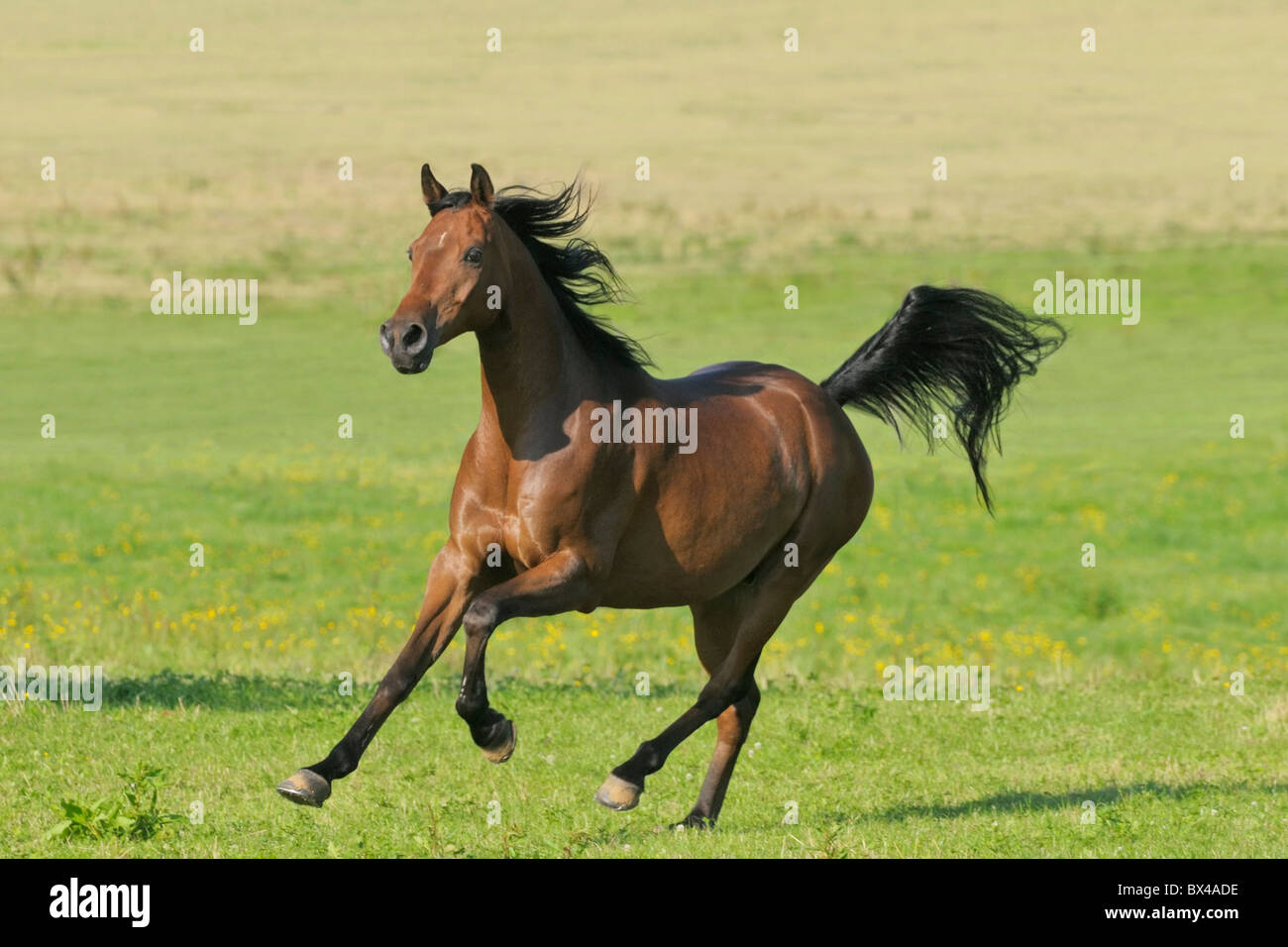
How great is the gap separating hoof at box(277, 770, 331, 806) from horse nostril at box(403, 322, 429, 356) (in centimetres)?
183

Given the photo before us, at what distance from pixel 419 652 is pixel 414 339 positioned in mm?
1550

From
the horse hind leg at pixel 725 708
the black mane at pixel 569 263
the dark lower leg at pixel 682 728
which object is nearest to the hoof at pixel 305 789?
the dark lower leg at pixel 682 728

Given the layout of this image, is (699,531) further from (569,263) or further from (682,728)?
(569,263)

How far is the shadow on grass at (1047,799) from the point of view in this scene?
391 inches

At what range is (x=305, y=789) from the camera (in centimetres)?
774

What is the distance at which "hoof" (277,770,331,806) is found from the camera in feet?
25.3

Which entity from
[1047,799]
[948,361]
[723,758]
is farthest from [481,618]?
[948,361]

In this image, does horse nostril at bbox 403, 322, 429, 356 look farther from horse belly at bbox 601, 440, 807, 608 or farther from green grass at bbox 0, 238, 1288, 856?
green grass at bbox 0, 238, 1288, 856

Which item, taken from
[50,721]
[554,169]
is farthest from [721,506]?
[554,169]

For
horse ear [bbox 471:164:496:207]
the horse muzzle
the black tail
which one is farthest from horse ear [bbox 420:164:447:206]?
the black tail
